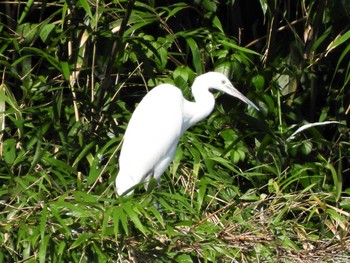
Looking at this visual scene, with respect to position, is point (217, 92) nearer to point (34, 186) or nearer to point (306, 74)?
point (306, 74)

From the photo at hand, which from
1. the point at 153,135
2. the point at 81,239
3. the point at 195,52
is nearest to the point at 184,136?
the point at 153,135

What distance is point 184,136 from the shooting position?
3.43m

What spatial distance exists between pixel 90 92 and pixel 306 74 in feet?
2.64

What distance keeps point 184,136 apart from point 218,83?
0.71ft

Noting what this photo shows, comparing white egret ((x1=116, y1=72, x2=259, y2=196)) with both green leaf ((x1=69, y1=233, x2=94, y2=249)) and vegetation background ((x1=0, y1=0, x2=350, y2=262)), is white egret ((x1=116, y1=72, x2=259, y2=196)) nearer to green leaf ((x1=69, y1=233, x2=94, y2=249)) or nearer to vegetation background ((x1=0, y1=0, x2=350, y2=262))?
vegetation background ((x1=0, y1=0, x2=350, y2=262))

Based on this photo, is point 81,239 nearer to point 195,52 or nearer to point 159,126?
point 159,126

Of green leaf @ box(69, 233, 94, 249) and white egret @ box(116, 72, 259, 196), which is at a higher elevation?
green leaf @ box(69, 233, 94, 249)

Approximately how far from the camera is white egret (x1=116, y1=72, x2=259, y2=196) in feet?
10.5

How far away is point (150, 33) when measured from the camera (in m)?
3.82

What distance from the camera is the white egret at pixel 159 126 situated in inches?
126

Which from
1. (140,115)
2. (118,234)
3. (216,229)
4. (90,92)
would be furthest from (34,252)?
(90,92)

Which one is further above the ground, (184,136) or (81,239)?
(81,239)

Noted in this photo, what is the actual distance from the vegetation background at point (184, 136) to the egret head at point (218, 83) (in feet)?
0.35

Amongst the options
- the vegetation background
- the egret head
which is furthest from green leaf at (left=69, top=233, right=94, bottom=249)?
the egret head
